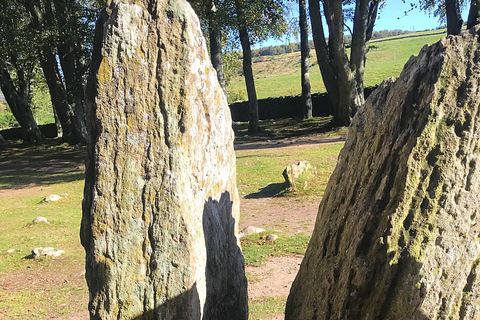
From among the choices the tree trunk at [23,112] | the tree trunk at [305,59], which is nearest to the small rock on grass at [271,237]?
the tree trunk at [305,59]

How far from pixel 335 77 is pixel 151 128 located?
19467 millimetres

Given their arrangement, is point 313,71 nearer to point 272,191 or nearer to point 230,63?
point 230,63

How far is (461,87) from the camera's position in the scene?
292 cm

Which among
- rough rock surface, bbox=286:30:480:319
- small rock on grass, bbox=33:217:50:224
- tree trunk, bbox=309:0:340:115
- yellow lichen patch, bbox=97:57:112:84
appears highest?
tree trunk, bbox=309:0:340:115

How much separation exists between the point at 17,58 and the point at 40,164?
9.07 m

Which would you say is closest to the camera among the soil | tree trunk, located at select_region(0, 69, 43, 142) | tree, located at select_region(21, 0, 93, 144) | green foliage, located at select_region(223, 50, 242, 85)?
the soil

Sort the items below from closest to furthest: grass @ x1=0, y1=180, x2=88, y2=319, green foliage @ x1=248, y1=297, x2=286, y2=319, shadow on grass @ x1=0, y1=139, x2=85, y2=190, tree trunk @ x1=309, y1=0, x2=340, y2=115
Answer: green foliage @ x1=248, y1=297, x2=286, y2=319
grass @ x1=0, y1=180, x2=88, y2=319
shadow on grass @ x1=0, y1=139, x2=85, y2=190
tree trunk @ x1=309, y1=0, x2=340, y2=115

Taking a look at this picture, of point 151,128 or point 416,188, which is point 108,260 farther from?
point 416,188

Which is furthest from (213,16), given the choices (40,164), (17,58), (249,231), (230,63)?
(230,63)

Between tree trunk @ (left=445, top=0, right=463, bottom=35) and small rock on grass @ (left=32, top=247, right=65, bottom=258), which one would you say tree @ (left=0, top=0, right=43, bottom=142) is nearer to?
small rock on grass @ (left=32, top=247, right=65, bottom=258)

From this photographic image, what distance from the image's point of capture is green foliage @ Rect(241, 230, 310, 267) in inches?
309

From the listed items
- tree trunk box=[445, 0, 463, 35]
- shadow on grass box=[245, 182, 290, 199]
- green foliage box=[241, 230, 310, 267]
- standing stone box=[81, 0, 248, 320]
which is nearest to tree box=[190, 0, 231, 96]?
shadow on grass box=[245, 182, 290, 199]

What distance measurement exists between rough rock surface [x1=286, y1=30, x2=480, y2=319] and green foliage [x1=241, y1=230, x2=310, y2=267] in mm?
4544

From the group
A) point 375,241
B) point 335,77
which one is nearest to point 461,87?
point 375,241
